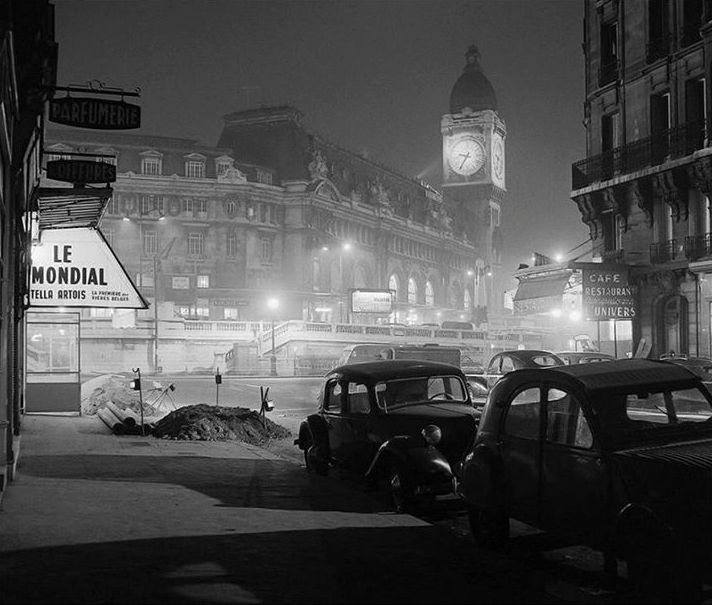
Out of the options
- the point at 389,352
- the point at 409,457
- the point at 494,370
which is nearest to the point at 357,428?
the point at 409,457

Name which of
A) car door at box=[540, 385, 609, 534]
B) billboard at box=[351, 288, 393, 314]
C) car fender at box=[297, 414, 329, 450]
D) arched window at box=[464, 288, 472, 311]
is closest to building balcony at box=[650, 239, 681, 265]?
car fender at box=[297, 414, 329, 450]

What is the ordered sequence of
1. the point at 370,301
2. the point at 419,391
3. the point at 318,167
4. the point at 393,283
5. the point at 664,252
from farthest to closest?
the point at 393,283 < the point at 318,167 < the point at 370,301 < the point at 664,252 < the point at 419,391

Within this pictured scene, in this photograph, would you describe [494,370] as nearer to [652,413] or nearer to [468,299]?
[652,413]

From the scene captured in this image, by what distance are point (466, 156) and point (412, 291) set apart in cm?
3068

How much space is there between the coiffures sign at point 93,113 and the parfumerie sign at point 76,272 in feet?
18.9

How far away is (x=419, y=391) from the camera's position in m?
12.1

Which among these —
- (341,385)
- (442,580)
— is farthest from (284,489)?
(442,580)

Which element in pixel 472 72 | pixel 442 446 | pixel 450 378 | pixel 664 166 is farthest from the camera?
pixel 472 72

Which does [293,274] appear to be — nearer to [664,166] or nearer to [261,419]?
[664,166]

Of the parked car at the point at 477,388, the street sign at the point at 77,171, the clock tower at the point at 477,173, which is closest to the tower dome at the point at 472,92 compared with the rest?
the clock tower at the point at 477,173

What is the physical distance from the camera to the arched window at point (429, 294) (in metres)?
126

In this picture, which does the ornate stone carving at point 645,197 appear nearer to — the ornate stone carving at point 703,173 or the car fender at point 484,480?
the ornate stone carving at point 703,173

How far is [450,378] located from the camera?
493 inches

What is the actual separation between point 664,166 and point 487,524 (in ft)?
87.7
